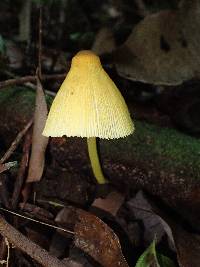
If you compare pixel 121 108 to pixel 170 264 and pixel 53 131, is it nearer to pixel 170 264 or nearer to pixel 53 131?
pixel 53 131

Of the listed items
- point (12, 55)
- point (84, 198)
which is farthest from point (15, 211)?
point (12, 55)

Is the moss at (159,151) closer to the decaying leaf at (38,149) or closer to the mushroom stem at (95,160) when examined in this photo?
the mushroom stem at (95,160)

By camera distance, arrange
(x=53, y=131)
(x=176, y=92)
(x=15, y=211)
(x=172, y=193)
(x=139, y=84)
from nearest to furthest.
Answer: (x=53, y=131) → (x=15, y=211) → (x=172, y=193) → (x=176, y=92) → (x=139, y=84)

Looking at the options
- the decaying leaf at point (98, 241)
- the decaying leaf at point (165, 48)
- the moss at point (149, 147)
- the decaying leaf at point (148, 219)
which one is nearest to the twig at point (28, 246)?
the decaying leaf at point (98, 241)

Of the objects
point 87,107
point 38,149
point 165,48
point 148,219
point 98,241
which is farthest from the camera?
point 165,48

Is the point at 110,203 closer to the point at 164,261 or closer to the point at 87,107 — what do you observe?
the point at 164,261

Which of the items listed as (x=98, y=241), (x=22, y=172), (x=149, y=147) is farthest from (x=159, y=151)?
(x=22, y=172)

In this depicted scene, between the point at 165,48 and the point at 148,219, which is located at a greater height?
the point at 165,48
